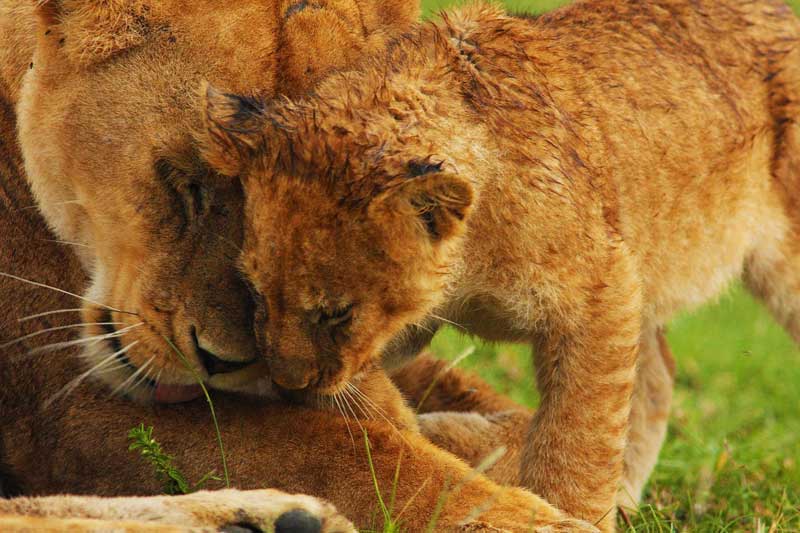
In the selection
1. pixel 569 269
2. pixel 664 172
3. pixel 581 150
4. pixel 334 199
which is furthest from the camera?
pixel 664 172

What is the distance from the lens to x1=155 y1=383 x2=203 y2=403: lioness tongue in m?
3.50

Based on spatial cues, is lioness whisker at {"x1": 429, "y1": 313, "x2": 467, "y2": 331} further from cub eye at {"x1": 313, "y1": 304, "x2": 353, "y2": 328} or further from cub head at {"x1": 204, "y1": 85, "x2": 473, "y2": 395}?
cub eye at {"x1": 313, "y1": 304, "x2": 353, "y2": 328}

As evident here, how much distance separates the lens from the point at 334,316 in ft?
10.5

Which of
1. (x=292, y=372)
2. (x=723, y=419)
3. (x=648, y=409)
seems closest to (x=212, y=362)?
(x=292, y=372)

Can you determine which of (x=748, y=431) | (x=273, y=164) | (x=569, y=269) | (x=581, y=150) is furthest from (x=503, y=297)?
(x=748, y=431)

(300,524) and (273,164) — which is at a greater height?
(273,164)

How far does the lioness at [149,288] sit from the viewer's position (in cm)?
327

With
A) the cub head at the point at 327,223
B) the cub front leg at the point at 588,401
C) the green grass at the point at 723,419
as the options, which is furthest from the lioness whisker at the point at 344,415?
the green grass at the point at 723,419

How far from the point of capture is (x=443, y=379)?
4.94m

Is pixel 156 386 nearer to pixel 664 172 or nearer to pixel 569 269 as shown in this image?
pixel 569 269

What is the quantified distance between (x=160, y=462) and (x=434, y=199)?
1.02 m

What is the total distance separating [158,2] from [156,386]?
3.50 feet

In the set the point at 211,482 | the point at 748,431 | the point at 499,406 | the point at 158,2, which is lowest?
the point at 748,431

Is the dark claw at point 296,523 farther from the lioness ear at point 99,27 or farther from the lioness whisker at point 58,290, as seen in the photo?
the lioness ear at point 99,27
